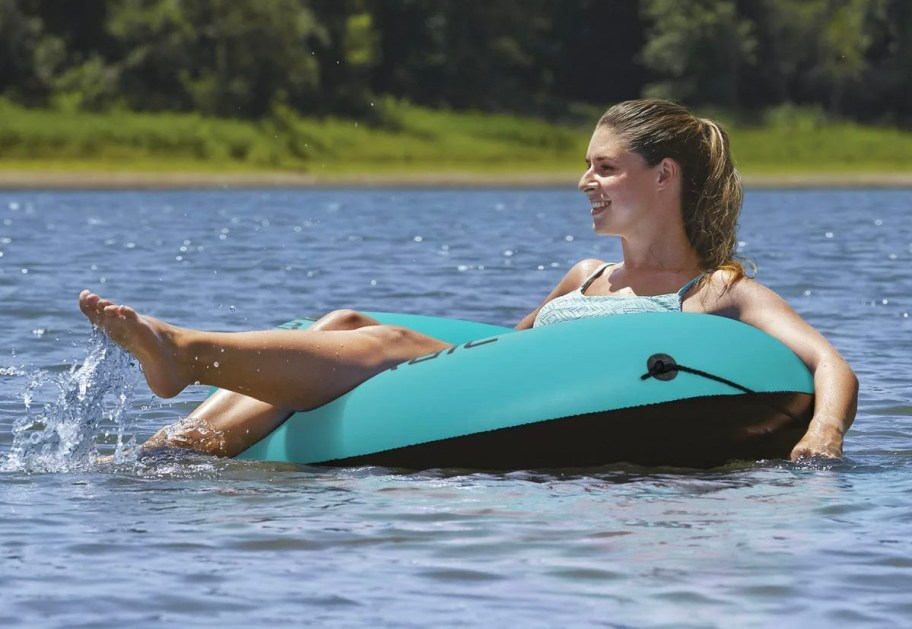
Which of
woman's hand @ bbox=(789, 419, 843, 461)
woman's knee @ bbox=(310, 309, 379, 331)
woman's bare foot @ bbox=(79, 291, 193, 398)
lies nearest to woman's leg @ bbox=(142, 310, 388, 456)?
woman's knee @ bbox=(310, 309, 379, 331)

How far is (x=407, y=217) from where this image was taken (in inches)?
906

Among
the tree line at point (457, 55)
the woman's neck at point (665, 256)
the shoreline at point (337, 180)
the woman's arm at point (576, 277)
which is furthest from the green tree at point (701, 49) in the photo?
the woman's neck at point (665, 256)

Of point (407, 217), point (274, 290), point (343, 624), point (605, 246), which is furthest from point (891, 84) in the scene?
point (343, 624)

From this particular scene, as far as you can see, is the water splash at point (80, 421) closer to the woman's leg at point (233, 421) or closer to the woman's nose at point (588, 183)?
the woman's leg at point (233, 421)

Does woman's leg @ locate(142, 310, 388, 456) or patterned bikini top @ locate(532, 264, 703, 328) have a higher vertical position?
patterned bikini top @ locate(532, 264, 703, 328)

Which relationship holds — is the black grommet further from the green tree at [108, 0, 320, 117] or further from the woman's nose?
the green tree at [108, 0, 320, 117]

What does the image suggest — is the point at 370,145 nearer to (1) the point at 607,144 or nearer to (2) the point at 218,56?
(2) the point at 218,56

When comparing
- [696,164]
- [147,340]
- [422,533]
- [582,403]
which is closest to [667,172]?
[696,164]

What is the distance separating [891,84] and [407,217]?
24.9m

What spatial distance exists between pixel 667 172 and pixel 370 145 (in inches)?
1303

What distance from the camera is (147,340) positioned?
482 centimetres

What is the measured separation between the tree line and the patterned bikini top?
3334 cm

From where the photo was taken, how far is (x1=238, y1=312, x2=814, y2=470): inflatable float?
4961 millimetres

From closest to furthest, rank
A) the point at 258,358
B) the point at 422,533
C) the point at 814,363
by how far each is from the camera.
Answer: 1. the point at 422,533
2. the point at 258,358
3. the point at 814,363
